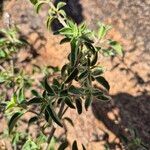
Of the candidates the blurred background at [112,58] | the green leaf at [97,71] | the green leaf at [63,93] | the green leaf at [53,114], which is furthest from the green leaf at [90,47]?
the blurred background at [112,58]

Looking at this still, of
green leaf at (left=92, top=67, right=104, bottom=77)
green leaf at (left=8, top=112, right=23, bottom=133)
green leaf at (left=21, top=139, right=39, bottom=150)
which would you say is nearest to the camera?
green leaf at (left=8, top=112, right=23, bottom=133)

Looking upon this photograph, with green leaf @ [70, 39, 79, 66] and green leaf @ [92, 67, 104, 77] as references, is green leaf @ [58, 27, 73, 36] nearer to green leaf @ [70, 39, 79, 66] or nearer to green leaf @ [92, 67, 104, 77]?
green leaf @ [70, 39, 79, 66]

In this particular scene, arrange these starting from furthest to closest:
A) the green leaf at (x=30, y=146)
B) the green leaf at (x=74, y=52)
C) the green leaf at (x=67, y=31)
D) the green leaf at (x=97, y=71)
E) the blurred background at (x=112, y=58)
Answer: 1. the blurred background at (x=112, y=58)
2. the green leaf at (x=30, y=146)
3. the green leaf at (x=97, y=71)
4. the green leaf at (x=67, y=31)
5. the green leaf at (x=74, y=52)

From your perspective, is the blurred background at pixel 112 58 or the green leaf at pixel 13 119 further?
the blurred background at pixel 112 58

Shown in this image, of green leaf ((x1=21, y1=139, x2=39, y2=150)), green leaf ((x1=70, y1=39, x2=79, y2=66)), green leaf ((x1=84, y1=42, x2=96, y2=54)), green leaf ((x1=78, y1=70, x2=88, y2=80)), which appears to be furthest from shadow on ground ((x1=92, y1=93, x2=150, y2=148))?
green leaf ((x1=70, y1=39, x2=79, y2=66))

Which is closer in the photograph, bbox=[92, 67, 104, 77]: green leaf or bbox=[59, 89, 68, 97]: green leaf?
bbox=[59, 89, 68, 97]: green leaf

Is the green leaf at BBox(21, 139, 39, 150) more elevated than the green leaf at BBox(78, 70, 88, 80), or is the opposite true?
the green leaf at BBox(78, 70, 88, 80)

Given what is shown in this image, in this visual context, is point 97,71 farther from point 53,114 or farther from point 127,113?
point 127,113

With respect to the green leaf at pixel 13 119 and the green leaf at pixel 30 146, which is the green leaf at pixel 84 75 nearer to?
the green leaf at pixel 13 119
